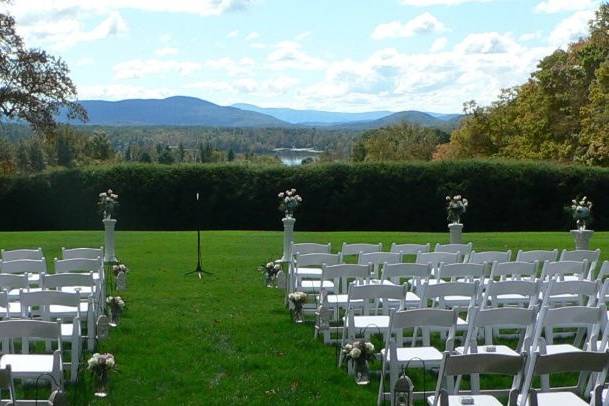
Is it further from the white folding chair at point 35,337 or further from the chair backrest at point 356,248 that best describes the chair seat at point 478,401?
the chair backrest at point 356,248

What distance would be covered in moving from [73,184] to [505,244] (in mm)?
16817

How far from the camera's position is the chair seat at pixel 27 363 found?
682 cm

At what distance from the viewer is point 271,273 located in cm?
1395

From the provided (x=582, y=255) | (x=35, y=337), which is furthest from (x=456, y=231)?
(x=35, y=337)

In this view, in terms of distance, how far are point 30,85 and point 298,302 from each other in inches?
884

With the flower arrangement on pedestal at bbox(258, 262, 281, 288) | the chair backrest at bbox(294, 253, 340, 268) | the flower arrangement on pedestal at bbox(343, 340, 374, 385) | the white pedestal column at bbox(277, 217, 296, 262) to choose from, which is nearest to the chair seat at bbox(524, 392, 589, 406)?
the flower arrangement on pedestal at bbox(343, 340, 374, 385)

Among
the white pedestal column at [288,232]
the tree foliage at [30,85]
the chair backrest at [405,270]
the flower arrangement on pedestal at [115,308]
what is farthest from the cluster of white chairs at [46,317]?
the tree foliage at [30,85]

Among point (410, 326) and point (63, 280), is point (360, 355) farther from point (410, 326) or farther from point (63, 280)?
point (63, 280)

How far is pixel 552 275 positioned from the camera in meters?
10.5

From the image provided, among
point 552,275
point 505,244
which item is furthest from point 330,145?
point 552,275

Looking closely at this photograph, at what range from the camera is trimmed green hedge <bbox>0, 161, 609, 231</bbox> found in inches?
1206

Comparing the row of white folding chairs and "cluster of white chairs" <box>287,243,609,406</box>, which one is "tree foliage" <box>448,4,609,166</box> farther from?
the row of white folding chairs

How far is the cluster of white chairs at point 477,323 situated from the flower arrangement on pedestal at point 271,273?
117cm

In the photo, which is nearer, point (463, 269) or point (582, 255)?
point (463, 269)
